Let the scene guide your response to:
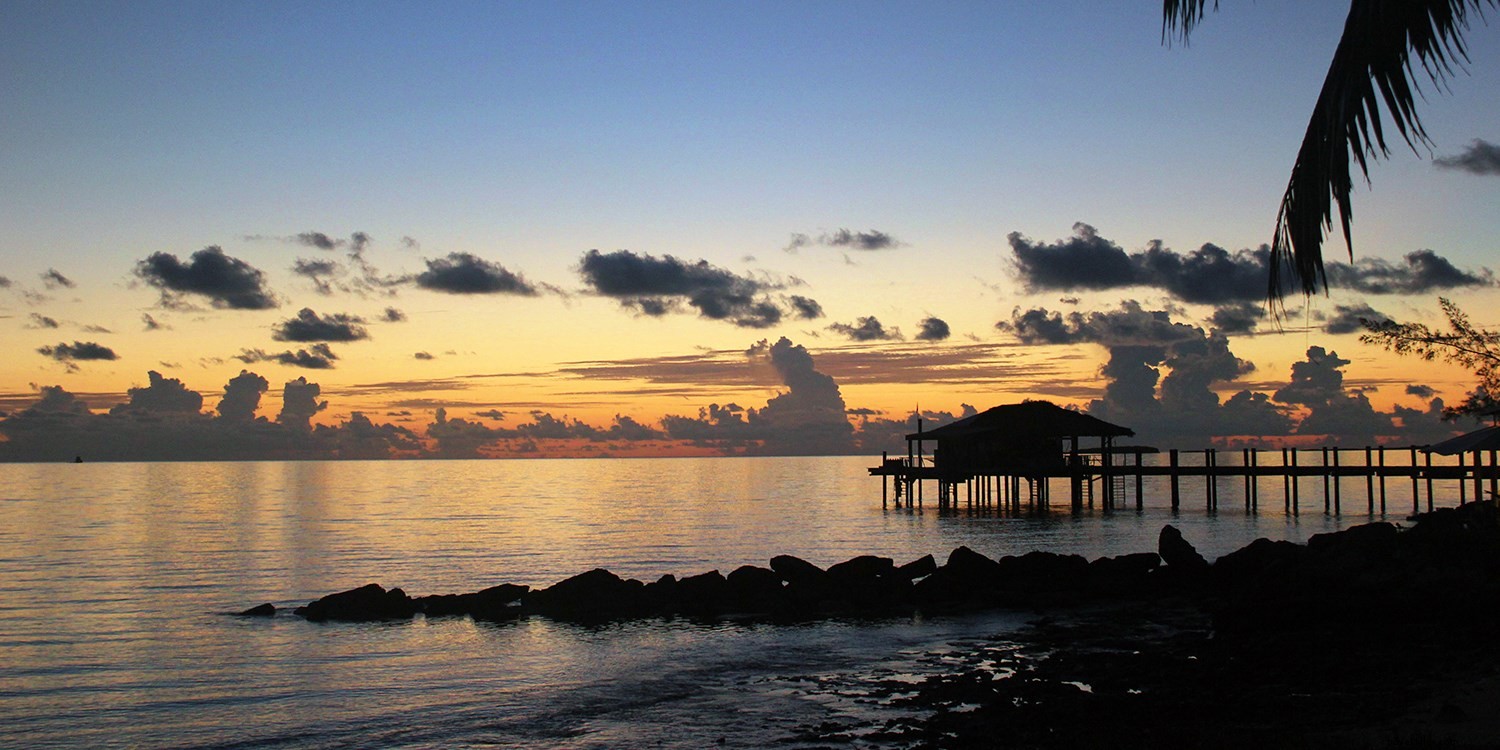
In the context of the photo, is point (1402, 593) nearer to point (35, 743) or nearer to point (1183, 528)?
point (35, 743)

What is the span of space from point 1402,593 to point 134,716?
70.4 feet

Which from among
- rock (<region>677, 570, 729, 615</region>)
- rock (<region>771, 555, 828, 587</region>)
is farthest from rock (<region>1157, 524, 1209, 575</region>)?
rock (<region>677, 570, 729, 615</region>)

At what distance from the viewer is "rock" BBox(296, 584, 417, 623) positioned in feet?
94.5

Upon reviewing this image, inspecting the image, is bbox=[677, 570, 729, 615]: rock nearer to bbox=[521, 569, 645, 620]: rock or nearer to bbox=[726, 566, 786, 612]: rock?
bbox=[726, 566, 786, 612]: rock

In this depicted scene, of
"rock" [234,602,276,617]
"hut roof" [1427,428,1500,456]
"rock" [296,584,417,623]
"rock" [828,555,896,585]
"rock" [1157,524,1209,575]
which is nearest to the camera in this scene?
"rock" [296,584,417,623]

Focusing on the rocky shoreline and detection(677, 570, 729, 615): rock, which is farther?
detection(677, 570, 729, 615): rock

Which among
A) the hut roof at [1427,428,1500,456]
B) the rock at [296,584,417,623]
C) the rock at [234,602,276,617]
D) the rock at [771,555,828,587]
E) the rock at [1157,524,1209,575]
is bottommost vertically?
the rock at [234,602,276,617]

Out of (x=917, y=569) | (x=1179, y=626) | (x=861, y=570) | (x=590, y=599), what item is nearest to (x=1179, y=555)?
(x=917, y=569)

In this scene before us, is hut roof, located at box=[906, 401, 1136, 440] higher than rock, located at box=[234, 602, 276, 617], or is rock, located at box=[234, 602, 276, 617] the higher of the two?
hut roof, located at box=[906, 401, 1136, 440]

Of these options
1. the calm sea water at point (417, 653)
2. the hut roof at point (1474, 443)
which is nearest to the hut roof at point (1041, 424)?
the calm sea water at point (417, 653)

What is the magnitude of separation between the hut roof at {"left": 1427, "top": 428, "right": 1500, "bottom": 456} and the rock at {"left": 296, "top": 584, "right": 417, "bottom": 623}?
32.2 m

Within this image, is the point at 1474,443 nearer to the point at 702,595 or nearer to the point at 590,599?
the point at 702,595

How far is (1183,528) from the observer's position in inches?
2256

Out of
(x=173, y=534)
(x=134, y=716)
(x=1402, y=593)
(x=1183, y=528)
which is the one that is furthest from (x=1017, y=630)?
(x=173, y=534)
